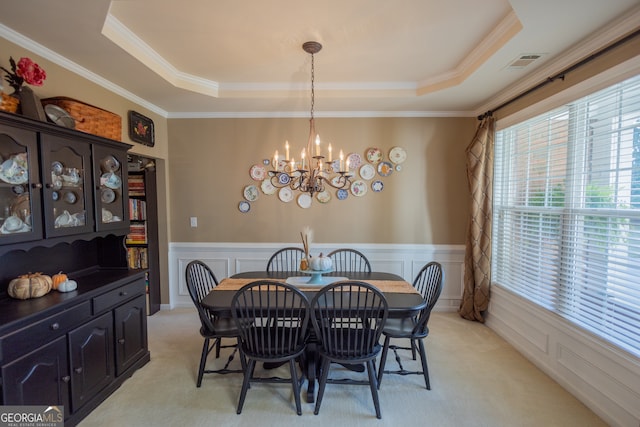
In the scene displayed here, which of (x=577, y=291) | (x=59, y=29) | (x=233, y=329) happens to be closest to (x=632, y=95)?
(x=577, y=291)

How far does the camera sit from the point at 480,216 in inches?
134

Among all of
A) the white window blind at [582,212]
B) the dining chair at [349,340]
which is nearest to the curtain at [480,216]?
the white window blind at [582,212]

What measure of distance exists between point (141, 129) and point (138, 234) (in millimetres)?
1307

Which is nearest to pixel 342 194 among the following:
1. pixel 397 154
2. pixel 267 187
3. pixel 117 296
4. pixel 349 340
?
pixel 397 154

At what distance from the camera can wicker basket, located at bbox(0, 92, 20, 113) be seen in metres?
1.67

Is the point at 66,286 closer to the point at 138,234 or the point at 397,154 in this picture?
the point at 138,234

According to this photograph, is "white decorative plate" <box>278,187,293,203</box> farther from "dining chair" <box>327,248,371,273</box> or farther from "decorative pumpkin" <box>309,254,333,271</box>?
"decorative pumpkin" <box>309,254,333,271</box>

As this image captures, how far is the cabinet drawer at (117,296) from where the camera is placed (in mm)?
2066

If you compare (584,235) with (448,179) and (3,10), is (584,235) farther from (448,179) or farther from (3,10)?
(3,10)

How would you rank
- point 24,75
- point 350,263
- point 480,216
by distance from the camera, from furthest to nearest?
point 480,216 → point 350,263 → point 24,75

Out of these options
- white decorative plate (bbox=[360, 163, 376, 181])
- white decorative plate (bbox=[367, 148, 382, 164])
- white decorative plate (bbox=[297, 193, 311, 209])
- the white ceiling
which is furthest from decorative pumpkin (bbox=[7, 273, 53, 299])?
white decorative plate (bbox=[367, 148, 382, 164])

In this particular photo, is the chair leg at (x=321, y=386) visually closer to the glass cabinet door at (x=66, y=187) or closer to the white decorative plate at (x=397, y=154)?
the glass cabinet door at (x=66, y=187)

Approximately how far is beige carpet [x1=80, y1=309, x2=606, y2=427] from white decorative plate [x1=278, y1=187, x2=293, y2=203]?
1.95 meters

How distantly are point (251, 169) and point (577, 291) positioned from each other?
346 cm
